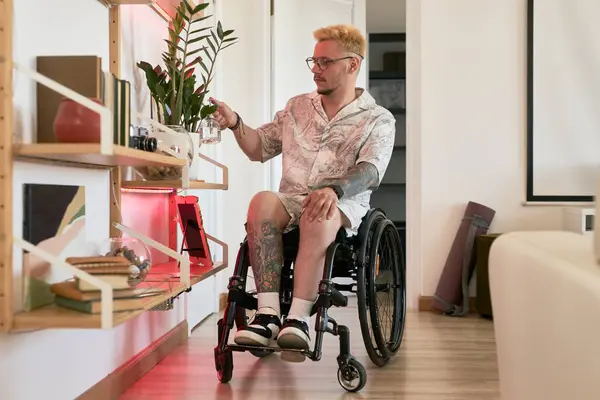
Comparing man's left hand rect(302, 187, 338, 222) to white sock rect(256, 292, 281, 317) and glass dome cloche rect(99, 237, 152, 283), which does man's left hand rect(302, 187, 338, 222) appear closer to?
white sock rect(256, 292, 281, 317)

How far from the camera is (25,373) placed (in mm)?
1543

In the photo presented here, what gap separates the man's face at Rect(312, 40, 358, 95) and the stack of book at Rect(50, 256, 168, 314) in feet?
3.89

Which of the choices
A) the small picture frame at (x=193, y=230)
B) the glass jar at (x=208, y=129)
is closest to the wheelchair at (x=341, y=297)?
the small picture frame at (x=193, y=230)

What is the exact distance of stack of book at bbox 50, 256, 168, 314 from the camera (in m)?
1.44

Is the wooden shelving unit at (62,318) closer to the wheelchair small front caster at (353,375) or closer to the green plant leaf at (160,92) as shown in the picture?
the wheelchair small front caster at (353,375)

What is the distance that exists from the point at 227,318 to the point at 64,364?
556 millimetres

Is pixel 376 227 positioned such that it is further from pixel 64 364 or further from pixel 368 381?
pixel 64 364

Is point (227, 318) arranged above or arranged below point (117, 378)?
above

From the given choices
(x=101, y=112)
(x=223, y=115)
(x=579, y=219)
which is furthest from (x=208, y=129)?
(x=579, y=219)

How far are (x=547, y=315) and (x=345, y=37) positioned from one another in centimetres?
173

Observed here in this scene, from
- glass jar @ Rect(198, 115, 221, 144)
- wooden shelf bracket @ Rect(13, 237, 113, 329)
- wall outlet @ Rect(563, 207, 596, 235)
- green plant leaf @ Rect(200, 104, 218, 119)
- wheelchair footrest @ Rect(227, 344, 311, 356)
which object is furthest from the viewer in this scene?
wall outlet @ Rect(563, 207, 596, 235)

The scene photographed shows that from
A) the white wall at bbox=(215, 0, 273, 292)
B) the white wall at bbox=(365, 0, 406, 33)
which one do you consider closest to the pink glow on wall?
the white wall at bbox=(215, 0, 273, 292)

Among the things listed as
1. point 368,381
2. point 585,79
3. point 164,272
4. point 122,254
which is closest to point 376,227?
point 368,381

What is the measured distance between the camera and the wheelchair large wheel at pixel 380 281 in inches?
89.5
